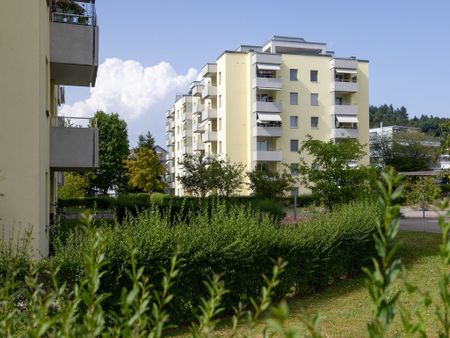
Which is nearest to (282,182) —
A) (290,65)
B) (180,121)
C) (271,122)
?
(271,122)

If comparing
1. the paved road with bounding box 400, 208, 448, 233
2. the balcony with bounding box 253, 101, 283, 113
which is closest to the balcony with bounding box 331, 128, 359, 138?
the balcony with bounding box 253, 101, 283, 113

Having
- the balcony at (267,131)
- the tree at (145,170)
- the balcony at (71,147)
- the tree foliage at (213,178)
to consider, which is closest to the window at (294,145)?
the balcony at (267,131)

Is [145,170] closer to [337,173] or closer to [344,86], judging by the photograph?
[344,86]

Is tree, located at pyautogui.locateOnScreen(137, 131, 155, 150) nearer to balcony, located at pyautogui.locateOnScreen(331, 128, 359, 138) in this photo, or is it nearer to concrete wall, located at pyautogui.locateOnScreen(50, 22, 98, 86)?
balcony, located at pyautogui.locateOnScreen(331, 128, 359, 138)

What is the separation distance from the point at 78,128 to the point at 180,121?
66.5 m

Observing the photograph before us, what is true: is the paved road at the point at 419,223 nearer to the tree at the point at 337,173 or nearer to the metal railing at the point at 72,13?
the tree at the point at 337,173

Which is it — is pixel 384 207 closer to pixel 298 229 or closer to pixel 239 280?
pixel 239 280

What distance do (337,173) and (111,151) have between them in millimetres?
50598

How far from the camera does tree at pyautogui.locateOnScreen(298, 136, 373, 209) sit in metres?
18.0

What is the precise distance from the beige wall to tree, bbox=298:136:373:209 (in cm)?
998

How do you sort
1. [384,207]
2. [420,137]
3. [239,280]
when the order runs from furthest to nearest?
[420,137] → [239,280] → [384,207]

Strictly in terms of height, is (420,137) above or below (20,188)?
above

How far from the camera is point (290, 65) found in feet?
177

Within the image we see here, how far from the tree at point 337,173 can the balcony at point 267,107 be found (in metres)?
33.6
